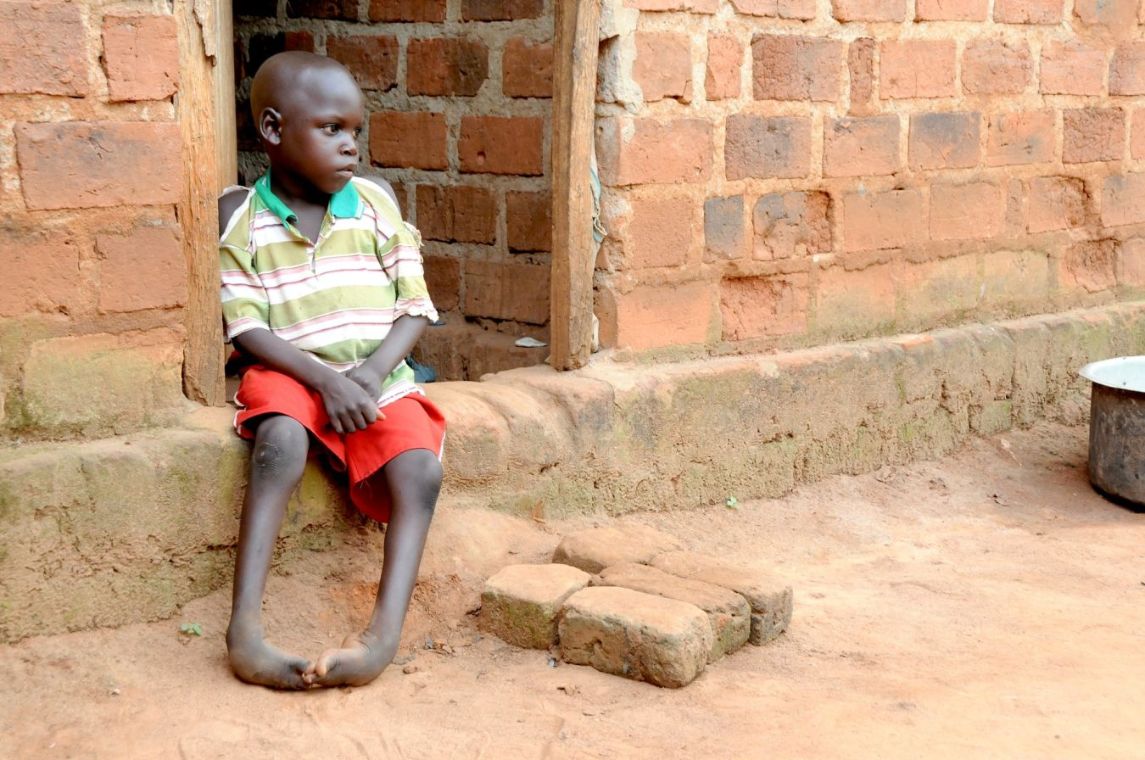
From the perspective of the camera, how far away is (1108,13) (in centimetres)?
526

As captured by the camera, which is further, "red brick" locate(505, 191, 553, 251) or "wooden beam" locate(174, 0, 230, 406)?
"red brick" locate(505, 191, 553, 251)

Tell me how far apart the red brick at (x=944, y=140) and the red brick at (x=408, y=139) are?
5.56ft

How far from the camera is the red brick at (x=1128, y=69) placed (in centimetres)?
534

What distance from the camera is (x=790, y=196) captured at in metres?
4.45

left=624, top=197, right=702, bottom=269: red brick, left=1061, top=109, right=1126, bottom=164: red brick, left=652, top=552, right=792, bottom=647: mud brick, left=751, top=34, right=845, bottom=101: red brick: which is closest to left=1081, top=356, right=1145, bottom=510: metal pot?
left=1061, top=109, right=1126, bottom=164: red brick

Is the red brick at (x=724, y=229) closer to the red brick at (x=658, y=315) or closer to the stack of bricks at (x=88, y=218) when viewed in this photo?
the red brick at (x=658, y=315)

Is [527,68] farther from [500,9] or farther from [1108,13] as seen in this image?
[1108,13]

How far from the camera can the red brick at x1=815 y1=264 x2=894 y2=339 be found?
182 inches

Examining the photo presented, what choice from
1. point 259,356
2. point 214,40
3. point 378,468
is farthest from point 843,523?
point 214,40

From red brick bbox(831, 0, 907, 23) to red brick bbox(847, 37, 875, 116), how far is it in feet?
0.26

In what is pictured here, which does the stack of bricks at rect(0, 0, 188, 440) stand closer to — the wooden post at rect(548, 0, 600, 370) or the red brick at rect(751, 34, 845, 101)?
the wooden post at rect(548, 0, 600, 370)

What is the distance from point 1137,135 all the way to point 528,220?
2775 mm

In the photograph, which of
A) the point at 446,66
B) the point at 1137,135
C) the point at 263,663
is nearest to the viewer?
the point at 263,663

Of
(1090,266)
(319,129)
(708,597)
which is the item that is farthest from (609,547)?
(1090,266)
